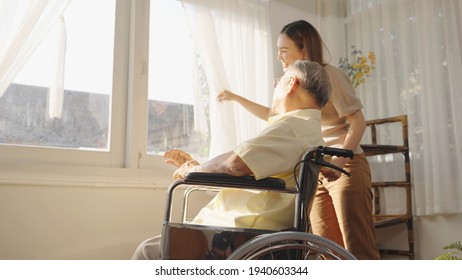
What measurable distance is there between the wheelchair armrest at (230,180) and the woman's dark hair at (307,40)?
41.5 inches

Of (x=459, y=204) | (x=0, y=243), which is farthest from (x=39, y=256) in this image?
(x=459, y=204)

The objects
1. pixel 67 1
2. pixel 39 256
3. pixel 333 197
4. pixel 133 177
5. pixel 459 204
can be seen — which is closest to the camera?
pixel 333 197

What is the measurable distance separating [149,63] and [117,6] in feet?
1.20

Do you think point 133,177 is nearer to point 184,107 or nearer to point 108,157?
point 108,157

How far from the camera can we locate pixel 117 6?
2.67 metres

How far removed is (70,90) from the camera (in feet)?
8.05

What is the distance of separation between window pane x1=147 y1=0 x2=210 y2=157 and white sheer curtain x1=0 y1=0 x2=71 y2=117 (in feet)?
1.93

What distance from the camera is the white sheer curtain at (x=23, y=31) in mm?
2098

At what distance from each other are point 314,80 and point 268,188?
509 millimetres

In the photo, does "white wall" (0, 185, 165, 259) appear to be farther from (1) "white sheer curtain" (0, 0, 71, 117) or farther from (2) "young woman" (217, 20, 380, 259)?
(2) "young woman" (217, 20, 380, 259)

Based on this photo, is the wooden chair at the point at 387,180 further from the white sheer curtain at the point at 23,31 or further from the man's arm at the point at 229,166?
the white sheer curtain at the point at 23,31

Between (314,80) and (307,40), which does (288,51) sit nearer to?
(307,40)

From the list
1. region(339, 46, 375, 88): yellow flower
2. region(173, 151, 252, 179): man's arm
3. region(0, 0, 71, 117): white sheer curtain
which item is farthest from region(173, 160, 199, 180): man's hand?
region(339, 46, 375, 88): yellow flower

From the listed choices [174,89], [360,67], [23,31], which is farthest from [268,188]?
[360,67]
